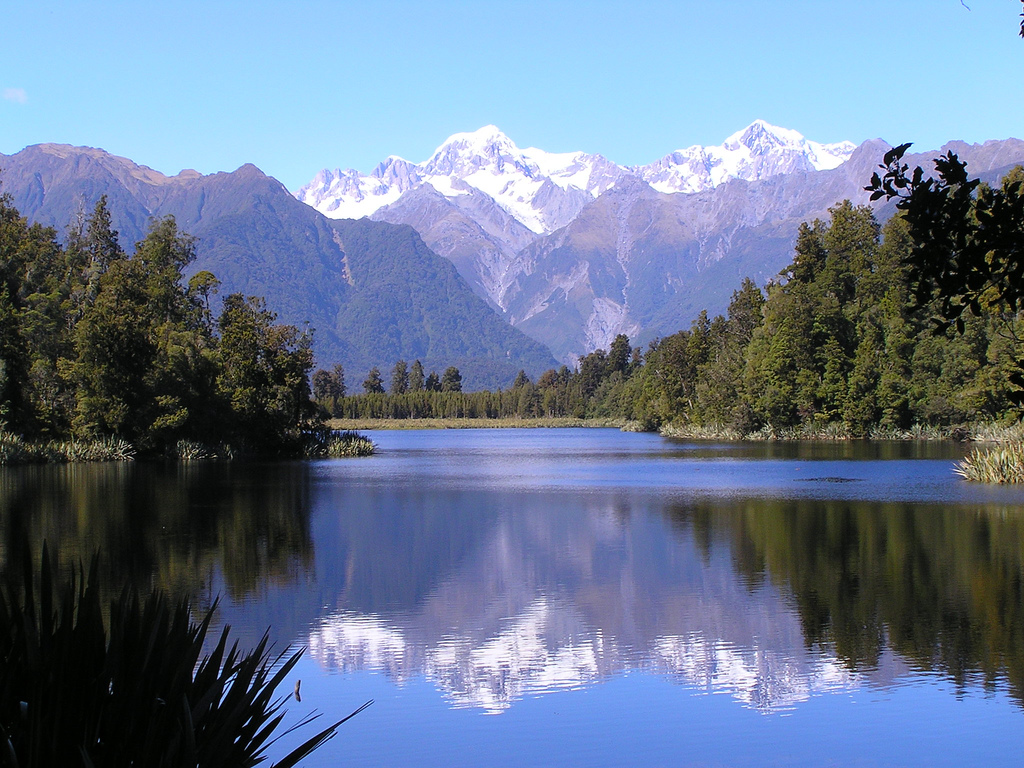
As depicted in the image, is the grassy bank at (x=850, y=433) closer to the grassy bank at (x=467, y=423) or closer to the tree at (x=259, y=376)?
the tree at (x=259, y=376)

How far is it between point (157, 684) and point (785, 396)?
261 ft

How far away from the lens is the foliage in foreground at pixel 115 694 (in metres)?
5.57

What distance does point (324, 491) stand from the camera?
40031 mm

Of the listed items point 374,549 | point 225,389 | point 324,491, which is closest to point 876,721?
point 374,549

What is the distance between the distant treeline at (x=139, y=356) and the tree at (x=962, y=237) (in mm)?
51295

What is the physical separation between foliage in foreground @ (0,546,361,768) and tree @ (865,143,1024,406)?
4702mm

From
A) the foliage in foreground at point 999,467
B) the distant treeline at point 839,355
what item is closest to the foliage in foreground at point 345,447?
the distant treeline at point 839,355

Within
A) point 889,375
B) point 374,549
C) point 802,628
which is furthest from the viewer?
point 889,375

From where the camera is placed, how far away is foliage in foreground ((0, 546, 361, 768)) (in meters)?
5.57

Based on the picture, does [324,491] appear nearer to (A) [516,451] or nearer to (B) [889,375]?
(A) [516,451]

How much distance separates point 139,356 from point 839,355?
5189 cm

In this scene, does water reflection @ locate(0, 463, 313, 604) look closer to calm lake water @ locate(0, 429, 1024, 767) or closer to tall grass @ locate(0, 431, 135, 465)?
calm lake water @ locate(0, 429, 1024, 767)

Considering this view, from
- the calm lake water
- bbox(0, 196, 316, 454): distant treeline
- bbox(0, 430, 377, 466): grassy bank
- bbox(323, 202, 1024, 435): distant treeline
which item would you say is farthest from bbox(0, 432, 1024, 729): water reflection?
bbox(323, 202, 1024, 435): distant treeline

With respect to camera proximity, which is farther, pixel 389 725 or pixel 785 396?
pixel 785 396
